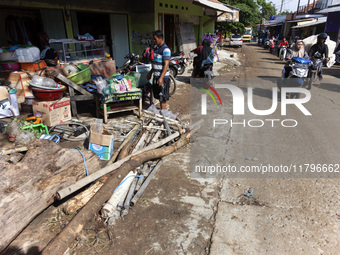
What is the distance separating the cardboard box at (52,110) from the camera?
509cm

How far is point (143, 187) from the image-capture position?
3.52 meters

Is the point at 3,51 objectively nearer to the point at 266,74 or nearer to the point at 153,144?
the point at 153,144

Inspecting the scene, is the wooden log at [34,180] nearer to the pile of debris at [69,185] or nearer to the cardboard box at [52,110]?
the pile of debris at [69,185]

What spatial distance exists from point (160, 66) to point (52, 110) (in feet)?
8.50

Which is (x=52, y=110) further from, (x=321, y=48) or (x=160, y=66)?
(x=321, y=48)

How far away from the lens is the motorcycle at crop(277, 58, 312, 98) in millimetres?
6996

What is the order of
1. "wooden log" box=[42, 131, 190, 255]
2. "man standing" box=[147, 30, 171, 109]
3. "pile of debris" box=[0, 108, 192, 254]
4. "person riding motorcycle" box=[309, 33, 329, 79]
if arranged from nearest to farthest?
"wooden log" box=[42, 131, 190, 255] < "pile of debris" box=[0, 108, 192, 254] < "man standing" box=[147, 30, 171, 109] < "person riding motorcycle" box=[309, 33, 329, 79]

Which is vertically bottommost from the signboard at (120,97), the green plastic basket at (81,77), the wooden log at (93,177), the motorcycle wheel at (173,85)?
the wooden log at (93,177)

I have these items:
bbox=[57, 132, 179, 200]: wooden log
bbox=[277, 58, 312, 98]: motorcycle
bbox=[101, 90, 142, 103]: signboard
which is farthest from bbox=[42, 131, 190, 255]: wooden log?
bbox=[277, 58, 312, 98]: motorcycle

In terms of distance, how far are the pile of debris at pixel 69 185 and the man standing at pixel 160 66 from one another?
2149 millimetres

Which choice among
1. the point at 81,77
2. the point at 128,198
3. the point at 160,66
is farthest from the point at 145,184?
the point at 81,77

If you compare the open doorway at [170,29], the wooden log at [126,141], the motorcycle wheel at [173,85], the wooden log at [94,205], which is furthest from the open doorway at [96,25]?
the wooden log at [94,205]

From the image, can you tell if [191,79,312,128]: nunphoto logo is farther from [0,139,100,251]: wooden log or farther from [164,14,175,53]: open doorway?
[164,14,175,53]: open doorway

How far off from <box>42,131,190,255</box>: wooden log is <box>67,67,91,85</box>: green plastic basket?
2.94 metres
